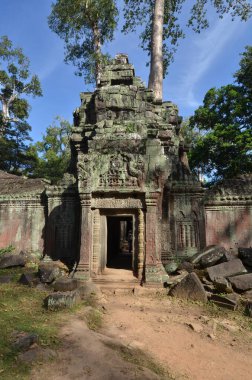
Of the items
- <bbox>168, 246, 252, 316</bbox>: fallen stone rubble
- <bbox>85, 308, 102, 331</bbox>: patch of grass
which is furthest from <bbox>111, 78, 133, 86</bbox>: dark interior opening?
<bbox>85, 308, 102, 331</bbox>: patch of grass

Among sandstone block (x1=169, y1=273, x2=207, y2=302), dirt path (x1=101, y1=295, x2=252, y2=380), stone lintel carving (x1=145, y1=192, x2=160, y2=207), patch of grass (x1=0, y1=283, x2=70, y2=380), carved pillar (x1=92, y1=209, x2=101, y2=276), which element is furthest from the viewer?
carved pillar (x1=92, y1=209, x2=101, y2=276)

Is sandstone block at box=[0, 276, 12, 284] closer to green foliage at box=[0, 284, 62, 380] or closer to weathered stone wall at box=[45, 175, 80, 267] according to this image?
green foliage at box=[0, 284, 62, 380]

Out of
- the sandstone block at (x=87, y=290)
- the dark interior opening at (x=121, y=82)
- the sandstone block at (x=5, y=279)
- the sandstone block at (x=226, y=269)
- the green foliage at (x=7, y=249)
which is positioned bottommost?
the sandstone block at (x=87, y=290)

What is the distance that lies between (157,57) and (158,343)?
1322 centimetres

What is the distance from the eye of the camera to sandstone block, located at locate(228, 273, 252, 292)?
21.5 ft

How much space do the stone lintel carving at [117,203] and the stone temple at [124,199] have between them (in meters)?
0.03

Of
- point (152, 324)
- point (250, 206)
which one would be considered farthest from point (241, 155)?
point (152, 324)

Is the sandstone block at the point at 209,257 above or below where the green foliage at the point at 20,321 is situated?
above

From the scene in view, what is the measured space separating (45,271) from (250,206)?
21.3 feet

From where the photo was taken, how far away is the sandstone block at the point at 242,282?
Result: 21.5 feet

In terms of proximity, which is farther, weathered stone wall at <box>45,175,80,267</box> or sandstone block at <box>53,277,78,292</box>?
weathered stone wall at <box>45,175,80,267</box>

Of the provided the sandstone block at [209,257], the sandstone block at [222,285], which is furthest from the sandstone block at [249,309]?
the sandstone block at [209,257]

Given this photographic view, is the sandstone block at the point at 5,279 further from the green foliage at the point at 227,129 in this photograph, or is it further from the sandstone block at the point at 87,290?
the green foliage at the point at 227,129

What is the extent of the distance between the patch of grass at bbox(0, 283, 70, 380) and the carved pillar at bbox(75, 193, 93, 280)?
115 centimetres
